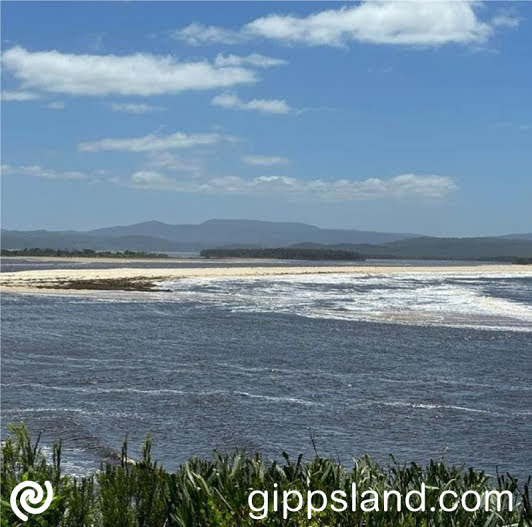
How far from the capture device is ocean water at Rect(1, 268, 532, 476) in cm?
1528

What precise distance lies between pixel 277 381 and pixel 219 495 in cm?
1451

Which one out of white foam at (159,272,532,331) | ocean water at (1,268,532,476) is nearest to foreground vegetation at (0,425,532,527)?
ocean water at (1,268,532,476)

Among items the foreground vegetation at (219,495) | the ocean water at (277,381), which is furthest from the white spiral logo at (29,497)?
the ocean water at (277,381)

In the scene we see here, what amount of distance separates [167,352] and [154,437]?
11.8 metres

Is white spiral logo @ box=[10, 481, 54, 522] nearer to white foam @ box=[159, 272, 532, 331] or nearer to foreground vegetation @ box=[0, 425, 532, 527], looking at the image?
foreground vegetation @ box=[0, 425, 532, 527]

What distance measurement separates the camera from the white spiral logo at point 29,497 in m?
7.34

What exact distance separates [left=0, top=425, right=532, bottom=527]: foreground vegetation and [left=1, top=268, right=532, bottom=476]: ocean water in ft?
16.4

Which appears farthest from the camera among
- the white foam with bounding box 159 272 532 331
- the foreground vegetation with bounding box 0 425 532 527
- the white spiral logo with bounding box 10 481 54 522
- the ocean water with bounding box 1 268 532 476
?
the white foam with bounding box 159 272 532 331

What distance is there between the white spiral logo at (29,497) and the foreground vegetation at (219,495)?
7cm

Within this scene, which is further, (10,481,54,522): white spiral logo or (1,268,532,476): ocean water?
(1,268,532,476): ocean water

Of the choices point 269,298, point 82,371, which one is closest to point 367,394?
point 82,371

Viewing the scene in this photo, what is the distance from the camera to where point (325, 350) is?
90.3 ft

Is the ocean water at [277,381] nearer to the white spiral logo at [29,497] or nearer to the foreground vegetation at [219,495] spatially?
the foreground vegetation at [219,495]

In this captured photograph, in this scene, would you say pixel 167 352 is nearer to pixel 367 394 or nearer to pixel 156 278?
pixel 367 394
